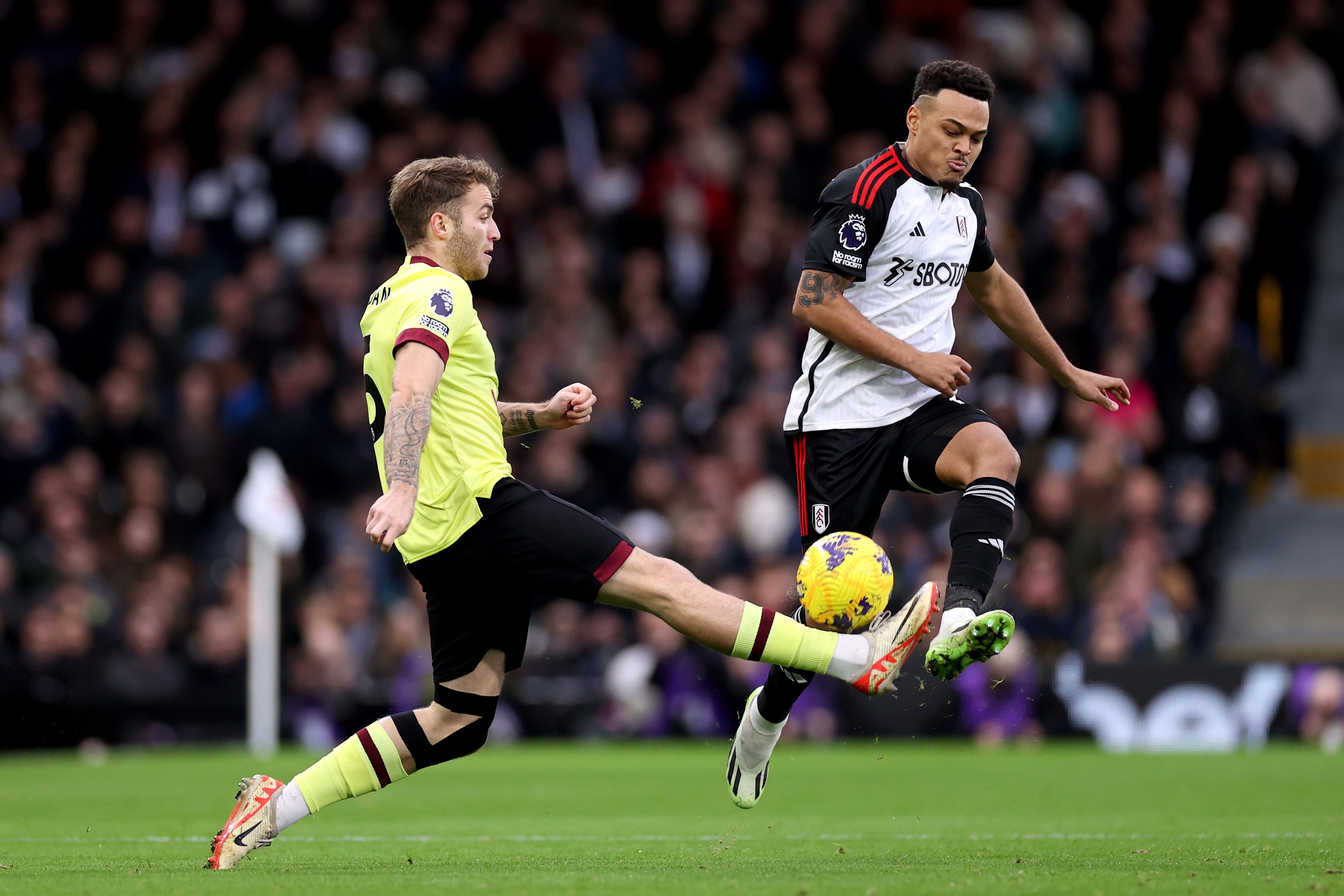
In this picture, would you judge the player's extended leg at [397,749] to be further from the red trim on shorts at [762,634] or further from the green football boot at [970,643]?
the green football boot at [970,643]

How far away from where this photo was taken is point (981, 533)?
22.4ft

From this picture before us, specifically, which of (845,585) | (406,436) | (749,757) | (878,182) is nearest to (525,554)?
(406,436)

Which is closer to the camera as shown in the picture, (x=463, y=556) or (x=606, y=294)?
(x=463, y=556)

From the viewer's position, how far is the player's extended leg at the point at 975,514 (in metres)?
6.60

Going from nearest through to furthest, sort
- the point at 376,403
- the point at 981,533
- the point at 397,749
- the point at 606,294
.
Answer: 1. the point at 376,403
2. the point at 397,749
3. the point at 981,533
4. the point at 606,294

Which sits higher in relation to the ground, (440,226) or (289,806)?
(440,226)

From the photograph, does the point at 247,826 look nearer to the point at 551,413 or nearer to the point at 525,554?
the point at 525,554

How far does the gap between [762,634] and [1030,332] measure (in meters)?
2.12

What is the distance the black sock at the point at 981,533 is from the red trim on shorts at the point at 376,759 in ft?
7.15

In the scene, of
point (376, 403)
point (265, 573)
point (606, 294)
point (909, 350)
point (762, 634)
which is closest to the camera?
point (762, 634)

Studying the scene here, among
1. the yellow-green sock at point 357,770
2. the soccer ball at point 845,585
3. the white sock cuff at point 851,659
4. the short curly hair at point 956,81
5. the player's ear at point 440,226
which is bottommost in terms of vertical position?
the yellow-green sock at point 357,770

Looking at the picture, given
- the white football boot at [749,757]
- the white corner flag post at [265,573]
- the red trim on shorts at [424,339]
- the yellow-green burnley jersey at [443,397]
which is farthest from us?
the white corner flag post at [265,573]

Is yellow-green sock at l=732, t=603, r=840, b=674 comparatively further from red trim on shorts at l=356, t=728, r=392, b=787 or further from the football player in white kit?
red trim on shorts at l=356, t=728, r=392, b=787

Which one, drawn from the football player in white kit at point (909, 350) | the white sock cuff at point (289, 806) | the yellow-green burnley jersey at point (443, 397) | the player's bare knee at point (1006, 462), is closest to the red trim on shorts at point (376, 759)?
the white sock cuff at point (289, 806)
